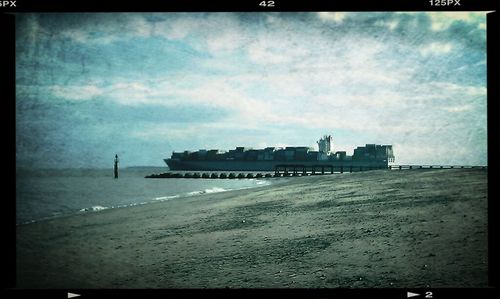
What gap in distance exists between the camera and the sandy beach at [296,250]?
3.68 m

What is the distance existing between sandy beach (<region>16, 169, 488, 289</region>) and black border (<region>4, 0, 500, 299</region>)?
19 centimetres

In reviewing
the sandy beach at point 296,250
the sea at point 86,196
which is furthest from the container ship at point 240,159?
the sandy beach at point 296,250

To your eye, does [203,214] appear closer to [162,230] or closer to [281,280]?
[162,230]

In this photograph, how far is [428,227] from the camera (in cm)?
489

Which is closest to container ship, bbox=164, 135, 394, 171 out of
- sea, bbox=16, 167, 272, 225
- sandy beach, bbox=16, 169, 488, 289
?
sea, bbox=16, 167, 272, 225

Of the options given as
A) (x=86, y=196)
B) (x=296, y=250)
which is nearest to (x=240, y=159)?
(x=86, y=196)

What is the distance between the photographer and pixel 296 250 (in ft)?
15.8

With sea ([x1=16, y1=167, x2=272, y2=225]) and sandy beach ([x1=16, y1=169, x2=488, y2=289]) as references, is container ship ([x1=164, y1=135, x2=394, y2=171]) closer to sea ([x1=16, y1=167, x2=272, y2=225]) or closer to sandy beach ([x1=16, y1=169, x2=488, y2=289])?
sea ([x1=16, y1=167, x2=272, y2=225])

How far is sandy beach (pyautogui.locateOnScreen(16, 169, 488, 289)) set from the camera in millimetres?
3678
